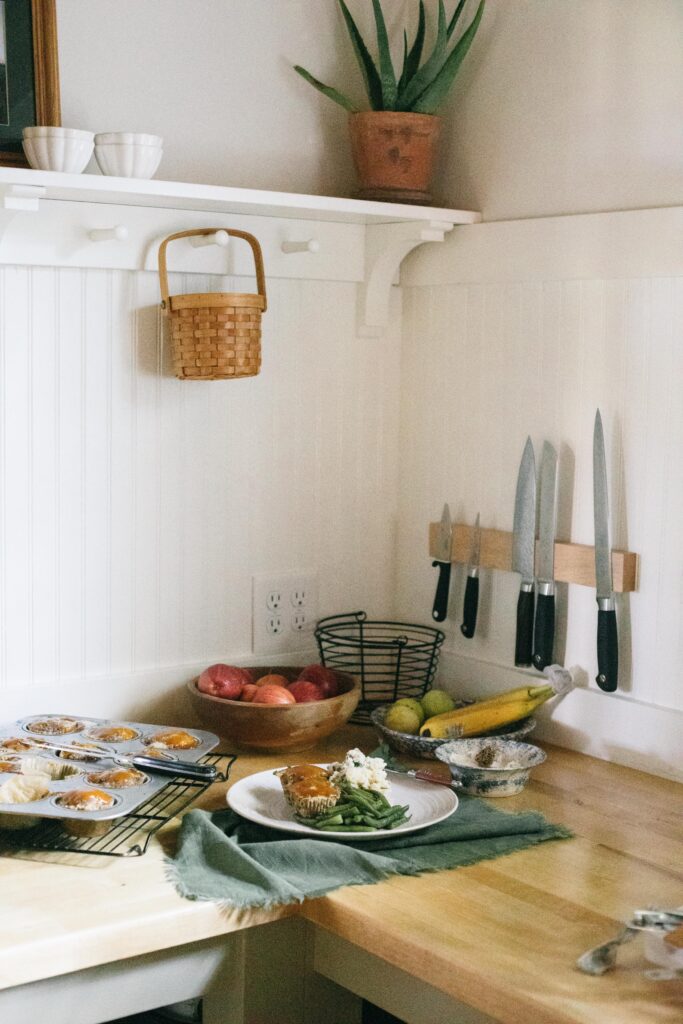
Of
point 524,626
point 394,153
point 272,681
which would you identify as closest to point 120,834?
point 272,681

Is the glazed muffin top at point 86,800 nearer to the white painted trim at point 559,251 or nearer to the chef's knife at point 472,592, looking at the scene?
the chef's knife at point 472,592

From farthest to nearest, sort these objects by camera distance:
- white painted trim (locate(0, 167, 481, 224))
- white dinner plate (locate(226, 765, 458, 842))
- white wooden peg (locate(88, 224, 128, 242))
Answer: white wooden peg (locate(88, 224, 128, 242)) < white painted trim (locate(0, 167, 481, 224)) < white dinner plate (locate(226, 765, 458, 842))

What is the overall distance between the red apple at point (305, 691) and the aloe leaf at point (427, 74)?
2.78 feet

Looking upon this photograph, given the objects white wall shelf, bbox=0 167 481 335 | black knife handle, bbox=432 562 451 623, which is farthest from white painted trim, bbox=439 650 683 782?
white wall shelf, bbox=0 167 481 335

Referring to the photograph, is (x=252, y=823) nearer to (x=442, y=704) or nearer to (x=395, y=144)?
(x=442, y=704)

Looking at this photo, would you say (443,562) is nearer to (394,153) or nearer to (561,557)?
(561,557)

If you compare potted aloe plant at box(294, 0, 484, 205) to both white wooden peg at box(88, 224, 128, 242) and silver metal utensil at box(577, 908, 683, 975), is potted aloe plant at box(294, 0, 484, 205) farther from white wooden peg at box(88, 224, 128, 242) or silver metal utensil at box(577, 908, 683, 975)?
silver metal utensil at box(577, 908, 683, 975)

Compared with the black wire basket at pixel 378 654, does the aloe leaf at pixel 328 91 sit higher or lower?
higher

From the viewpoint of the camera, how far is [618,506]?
1.68 metres

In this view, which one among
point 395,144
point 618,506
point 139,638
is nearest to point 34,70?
point 395,144

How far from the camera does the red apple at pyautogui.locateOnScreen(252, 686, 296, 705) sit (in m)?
1.68

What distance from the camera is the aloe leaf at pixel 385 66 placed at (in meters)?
1.78

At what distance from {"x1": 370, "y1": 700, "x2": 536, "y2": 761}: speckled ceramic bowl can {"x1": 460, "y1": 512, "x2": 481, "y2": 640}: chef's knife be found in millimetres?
172

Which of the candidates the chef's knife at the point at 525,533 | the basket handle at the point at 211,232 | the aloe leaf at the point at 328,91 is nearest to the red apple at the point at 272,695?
the chef's knife at the point at 525,533
